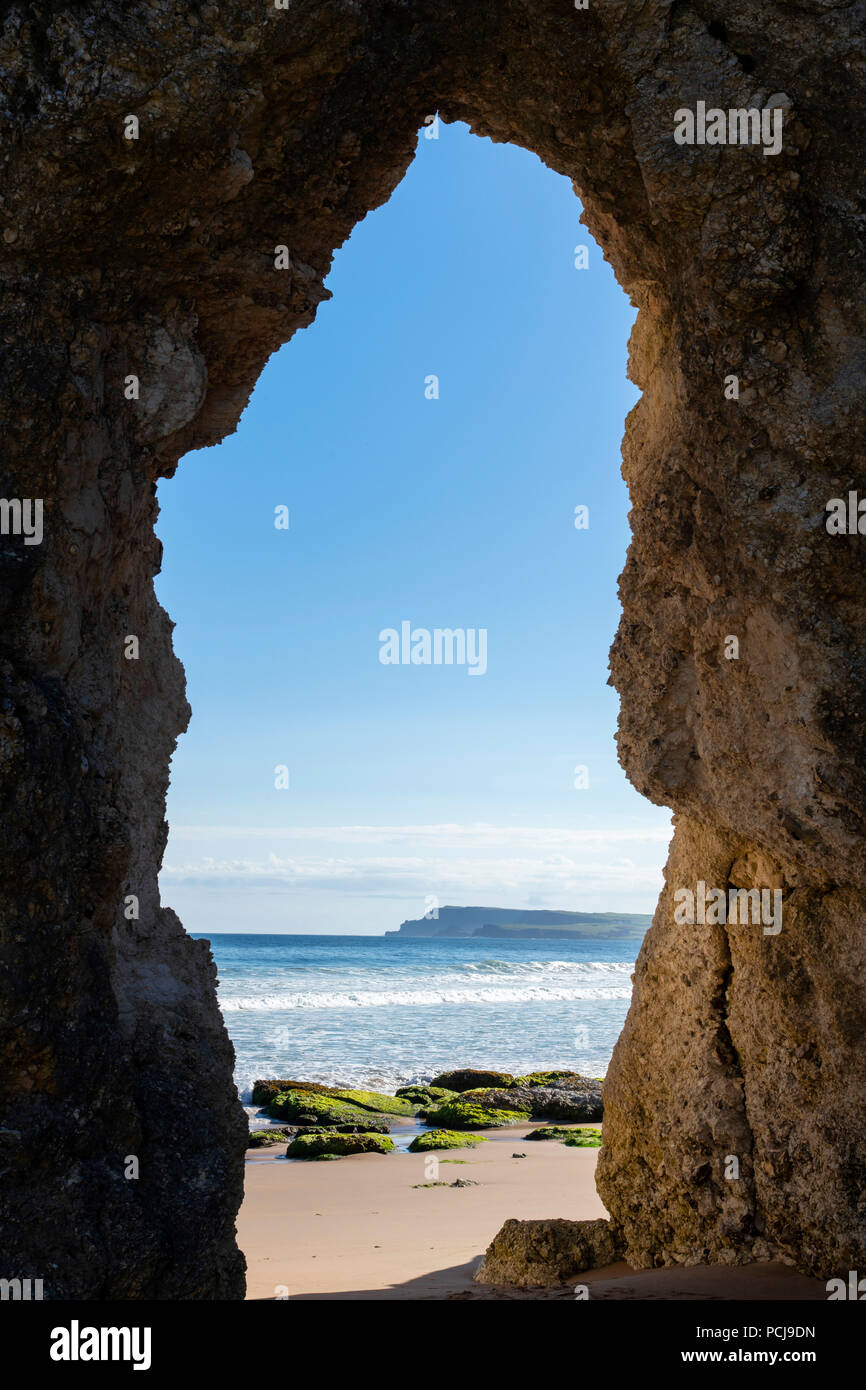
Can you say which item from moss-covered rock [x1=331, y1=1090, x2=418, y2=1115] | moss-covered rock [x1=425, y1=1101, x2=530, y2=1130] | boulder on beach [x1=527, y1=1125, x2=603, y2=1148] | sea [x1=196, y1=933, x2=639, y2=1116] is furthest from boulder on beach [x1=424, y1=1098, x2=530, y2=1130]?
sea [x1=196, y1=933, x2=639, y2=1116]

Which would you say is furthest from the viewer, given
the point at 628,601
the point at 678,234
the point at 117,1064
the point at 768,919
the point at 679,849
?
the point at 679,849

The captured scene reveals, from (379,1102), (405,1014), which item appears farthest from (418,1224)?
(405,1014)

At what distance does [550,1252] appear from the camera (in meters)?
6.50

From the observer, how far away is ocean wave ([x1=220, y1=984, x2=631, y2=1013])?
1435 inches

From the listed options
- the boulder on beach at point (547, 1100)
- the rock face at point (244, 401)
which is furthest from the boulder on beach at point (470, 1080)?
the rock face at point (244, 401)

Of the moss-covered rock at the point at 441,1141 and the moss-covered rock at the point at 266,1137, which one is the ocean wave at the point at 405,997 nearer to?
the moss-covered rock at the point at 266,1137

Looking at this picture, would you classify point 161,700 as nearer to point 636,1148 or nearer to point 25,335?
point 25,335

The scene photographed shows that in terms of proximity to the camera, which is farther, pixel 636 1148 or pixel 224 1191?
pixel 636 1148

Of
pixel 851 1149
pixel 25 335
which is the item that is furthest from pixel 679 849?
pixel 25 335

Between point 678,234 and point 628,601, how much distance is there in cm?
203

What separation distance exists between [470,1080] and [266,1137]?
16.5 ft

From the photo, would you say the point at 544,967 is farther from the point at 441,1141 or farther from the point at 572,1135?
the point at 441,1141

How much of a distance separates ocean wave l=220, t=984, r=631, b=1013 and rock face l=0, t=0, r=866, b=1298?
3071 cm
